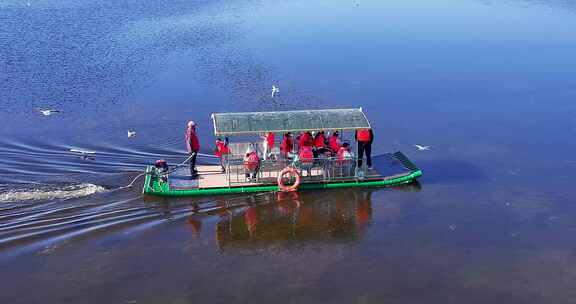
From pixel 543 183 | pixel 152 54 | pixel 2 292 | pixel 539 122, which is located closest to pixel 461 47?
pixel 539 122

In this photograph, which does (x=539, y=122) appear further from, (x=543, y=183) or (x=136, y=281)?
(x=136, y=281)

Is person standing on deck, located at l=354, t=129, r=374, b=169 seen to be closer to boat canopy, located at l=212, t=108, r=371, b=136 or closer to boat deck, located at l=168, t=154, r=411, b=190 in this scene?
boat canopy, located at l=212, t=108, r=371, b=136

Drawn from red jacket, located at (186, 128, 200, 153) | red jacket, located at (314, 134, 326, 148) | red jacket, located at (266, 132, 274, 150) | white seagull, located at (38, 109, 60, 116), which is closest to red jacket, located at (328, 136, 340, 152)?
red jacket, located at (314, 134, 326, 148)

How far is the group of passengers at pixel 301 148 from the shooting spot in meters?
20.2

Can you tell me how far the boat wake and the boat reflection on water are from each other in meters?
4.39

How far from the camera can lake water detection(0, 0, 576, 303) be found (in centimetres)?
1536

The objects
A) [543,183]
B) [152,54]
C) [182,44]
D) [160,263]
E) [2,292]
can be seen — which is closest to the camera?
[2,292]

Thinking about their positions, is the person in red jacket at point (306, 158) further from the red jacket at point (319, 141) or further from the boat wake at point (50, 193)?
the boat wake at point (50, 193)

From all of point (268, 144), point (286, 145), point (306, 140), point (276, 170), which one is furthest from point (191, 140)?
point (306, 140)

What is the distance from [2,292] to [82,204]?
4577mm

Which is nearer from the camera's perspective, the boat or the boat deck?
the boat

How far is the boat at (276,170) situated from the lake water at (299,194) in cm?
40

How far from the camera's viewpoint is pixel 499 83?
109 ft

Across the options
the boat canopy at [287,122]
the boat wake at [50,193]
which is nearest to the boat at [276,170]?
the boat canopy at [287,122]
